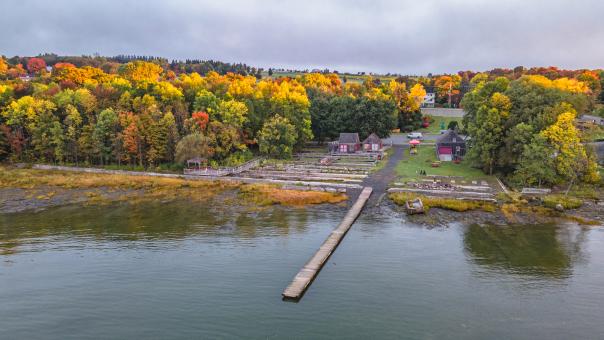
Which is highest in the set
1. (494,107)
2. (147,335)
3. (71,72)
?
(71,72)

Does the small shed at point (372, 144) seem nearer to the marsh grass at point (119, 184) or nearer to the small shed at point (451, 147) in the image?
the small shed at point (451, 147)

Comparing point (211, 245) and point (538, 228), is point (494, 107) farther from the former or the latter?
Result: point (211, 245)

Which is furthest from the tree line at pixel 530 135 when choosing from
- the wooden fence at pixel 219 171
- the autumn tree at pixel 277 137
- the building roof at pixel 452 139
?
the wooden fence at pixel 219 171

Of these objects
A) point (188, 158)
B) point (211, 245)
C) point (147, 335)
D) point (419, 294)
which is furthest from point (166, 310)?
point (188, 158)

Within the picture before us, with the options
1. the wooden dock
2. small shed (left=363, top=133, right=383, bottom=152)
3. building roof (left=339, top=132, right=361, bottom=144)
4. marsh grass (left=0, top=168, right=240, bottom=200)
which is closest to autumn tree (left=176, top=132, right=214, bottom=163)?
marsh grass (left=0, top=168, right=240, bottom=200)

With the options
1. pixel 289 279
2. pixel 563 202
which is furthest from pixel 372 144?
pixel 289 279

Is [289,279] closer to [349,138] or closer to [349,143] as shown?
[349,143]
